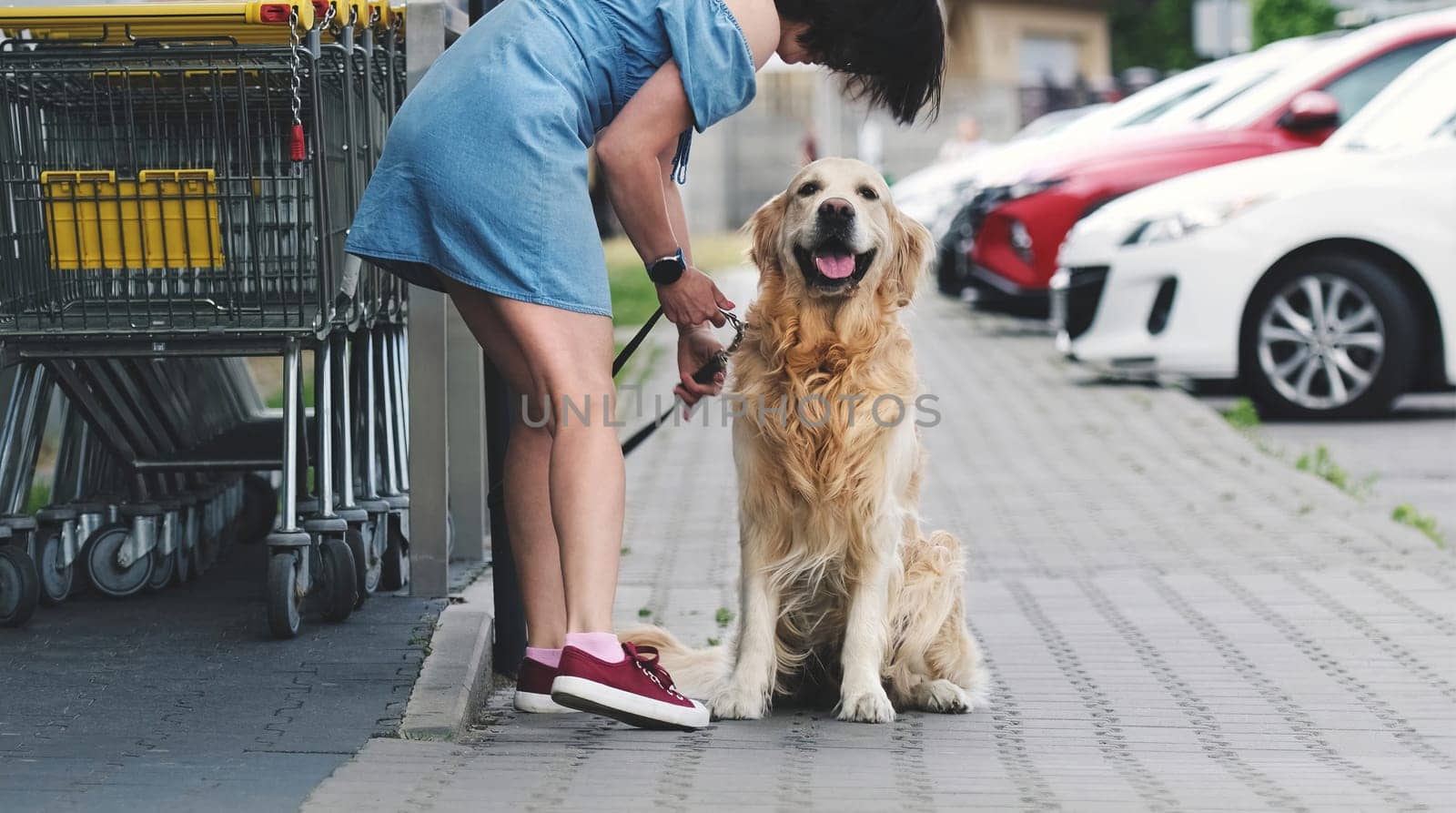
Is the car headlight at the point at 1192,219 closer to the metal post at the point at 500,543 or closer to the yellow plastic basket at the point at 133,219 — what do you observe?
the metal post at the point at 500,543

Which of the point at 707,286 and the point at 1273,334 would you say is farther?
the point at 1273,334

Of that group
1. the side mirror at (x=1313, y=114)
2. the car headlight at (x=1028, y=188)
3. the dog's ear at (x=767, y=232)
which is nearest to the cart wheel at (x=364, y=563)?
the dog's ear at (x=767, y=232)

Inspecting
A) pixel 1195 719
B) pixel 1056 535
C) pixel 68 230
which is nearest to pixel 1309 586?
pixel 1056 535

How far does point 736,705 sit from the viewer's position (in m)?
4.27

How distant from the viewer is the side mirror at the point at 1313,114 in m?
11.2

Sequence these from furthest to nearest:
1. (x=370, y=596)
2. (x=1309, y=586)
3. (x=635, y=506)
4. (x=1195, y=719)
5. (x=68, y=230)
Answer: (x=635, y=506), (x=1309, y=586), (x=370, y=596), (x=68, y=230), (x=1195, y=719)

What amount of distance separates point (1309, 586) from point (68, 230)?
12.5 ft

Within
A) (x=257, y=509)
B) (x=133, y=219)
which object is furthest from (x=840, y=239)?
(x=257, y=509)

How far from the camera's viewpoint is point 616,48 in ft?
12.9

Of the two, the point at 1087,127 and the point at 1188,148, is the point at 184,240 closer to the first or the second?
the point at 1188,148

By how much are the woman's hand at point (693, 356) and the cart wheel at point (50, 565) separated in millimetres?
1996

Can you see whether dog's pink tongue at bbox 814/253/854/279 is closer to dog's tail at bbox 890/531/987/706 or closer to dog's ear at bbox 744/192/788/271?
dog's ear at bbox 744/192/788/271

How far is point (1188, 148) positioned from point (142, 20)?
28.3ft

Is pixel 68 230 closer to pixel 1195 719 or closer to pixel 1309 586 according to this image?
pixel 1195 719
